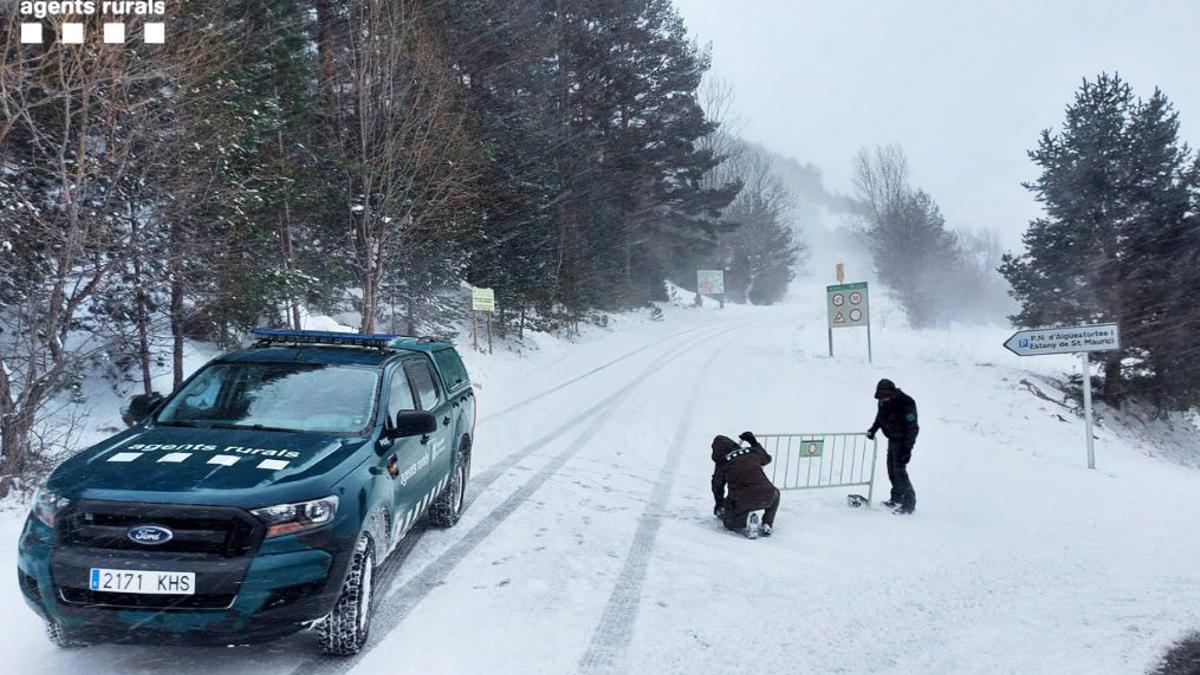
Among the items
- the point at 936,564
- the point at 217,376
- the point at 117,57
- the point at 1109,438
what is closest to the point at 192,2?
the point at 117,57

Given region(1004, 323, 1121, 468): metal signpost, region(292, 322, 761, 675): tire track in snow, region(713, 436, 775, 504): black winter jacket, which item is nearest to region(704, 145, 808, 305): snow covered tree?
region(1004, 323, 1121, 468): metal signpost

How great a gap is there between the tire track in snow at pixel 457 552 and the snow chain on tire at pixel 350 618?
3.7 inches

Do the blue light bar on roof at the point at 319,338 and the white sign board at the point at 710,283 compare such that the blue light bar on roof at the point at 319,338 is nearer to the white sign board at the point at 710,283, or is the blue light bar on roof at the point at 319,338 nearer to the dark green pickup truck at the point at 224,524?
the dark green pickup truck at the point at 224,524

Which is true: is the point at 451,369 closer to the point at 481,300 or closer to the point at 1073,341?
the point at 1073,341

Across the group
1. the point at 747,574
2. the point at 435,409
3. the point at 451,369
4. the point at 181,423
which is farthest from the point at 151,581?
the point at 451,369

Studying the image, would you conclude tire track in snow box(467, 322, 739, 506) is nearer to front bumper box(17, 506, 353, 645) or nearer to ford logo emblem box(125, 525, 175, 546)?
front bumper box(17, 506, 353, 645)

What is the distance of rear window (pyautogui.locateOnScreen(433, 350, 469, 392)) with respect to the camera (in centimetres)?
720

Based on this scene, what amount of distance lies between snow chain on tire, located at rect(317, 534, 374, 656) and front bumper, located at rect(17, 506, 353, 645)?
0.40 metres

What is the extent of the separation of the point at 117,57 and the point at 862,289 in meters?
19.5

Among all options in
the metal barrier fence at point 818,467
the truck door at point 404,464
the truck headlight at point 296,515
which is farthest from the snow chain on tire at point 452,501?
the metal barrier fence at point 818,467

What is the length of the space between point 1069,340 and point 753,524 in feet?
26.2

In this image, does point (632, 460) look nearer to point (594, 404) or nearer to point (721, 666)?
point (594, 404)

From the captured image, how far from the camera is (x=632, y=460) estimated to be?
10.7 m

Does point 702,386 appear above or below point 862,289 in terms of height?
below
